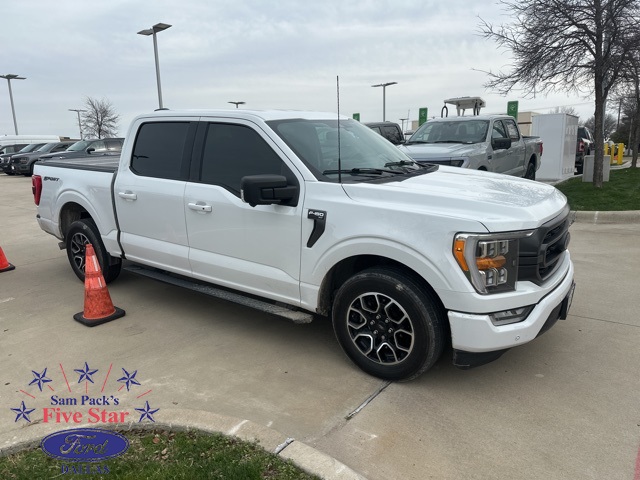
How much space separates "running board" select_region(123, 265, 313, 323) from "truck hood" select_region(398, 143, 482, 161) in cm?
486

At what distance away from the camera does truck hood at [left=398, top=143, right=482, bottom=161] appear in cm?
848

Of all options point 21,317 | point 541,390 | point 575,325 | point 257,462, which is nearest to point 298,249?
point 257,462

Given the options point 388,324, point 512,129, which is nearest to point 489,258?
point 388,324

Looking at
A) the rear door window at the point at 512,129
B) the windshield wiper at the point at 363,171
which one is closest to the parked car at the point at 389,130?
the rear door window at the point at 512,129

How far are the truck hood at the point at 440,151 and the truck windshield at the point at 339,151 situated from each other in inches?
154

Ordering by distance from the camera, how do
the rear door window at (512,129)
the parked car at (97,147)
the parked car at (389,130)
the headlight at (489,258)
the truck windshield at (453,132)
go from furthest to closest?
the parked car at (97,147)
the parked car at (389,130)
the rear door window at (512,129)
the truck windshield at (453,132)
the headlight at (489,258)

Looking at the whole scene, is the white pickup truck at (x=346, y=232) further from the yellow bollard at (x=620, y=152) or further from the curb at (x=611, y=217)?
the yellow bollard at (x=620, y=152)

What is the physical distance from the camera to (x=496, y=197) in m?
3.41

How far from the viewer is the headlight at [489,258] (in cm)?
304

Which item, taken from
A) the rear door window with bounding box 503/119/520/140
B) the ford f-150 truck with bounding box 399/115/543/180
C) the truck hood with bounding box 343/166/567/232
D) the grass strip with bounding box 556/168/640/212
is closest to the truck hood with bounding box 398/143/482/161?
the ford f-150 truck with bounding box 399/115/543/180

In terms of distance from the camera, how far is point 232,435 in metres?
2.83

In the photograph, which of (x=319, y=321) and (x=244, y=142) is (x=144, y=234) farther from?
(x=319, y=321)

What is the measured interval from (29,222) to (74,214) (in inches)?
233

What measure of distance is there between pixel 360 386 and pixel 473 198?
1487 millimetres
